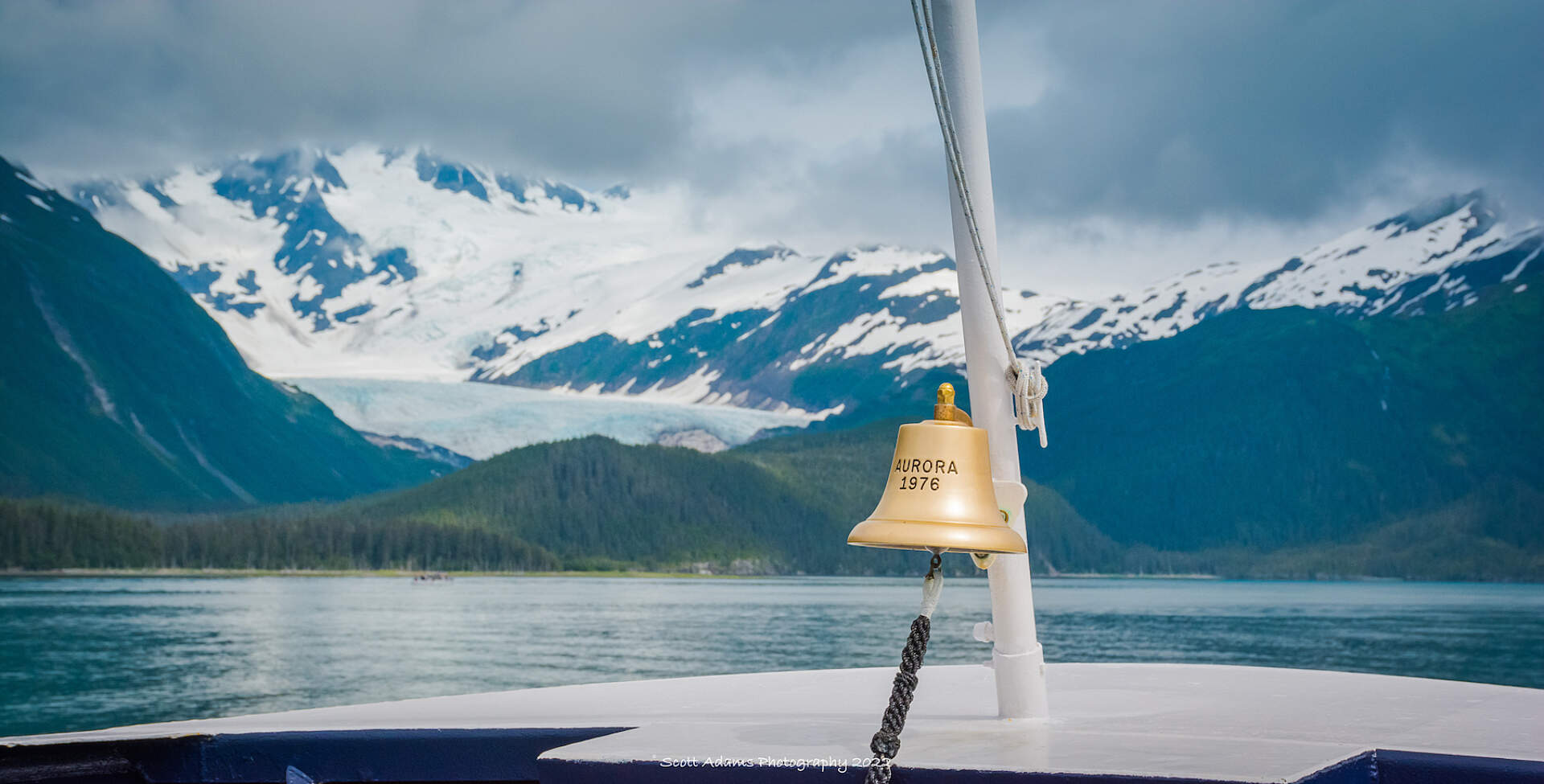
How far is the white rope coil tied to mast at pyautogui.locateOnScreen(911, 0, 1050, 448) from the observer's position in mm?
4789

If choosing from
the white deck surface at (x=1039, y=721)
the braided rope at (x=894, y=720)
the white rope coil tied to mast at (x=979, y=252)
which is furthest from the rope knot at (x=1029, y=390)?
the braided rope at (x=894, y=720)

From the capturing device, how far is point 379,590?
627ft

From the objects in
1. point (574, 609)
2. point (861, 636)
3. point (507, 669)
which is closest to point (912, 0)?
point (507, 669)

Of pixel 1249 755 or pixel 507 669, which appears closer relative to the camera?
pixel 1249 755

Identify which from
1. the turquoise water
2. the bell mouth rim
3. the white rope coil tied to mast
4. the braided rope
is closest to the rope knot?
the white rope coil tied to mast

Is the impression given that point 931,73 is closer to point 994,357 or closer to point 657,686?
point 994,357

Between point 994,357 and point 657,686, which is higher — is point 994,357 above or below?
above

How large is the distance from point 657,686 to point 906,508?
12.6ft

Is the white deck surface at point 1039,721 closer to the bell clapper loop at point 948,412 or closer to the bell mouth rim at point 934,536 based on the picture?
the bell mouth rim at point 934,536

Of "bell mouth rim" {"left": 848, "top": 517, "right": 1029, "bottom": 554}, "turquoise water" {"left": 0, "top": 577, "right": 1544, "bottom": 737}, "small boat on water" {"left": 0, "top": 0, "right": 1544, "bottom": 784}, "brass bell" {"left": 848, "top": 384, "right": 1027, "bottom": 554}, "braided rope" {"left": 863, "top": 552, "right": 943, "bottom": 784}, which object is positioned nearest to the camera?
"braided rope" {"left": 863, "top": 552, "right": 943, "bottom": 784}

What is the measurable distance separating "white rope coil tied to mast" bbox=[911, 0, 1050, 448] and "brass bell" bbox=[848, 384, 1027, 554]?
37cm

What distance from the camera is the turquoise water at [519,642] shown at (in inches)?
2554

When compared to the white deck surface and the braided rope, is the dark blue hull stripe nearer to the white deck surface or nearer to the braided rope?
the white deck surface

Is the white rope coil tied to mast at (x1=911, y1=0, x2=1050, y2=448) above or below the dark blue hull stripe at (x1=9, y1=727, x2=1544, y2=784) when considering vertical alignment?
above
